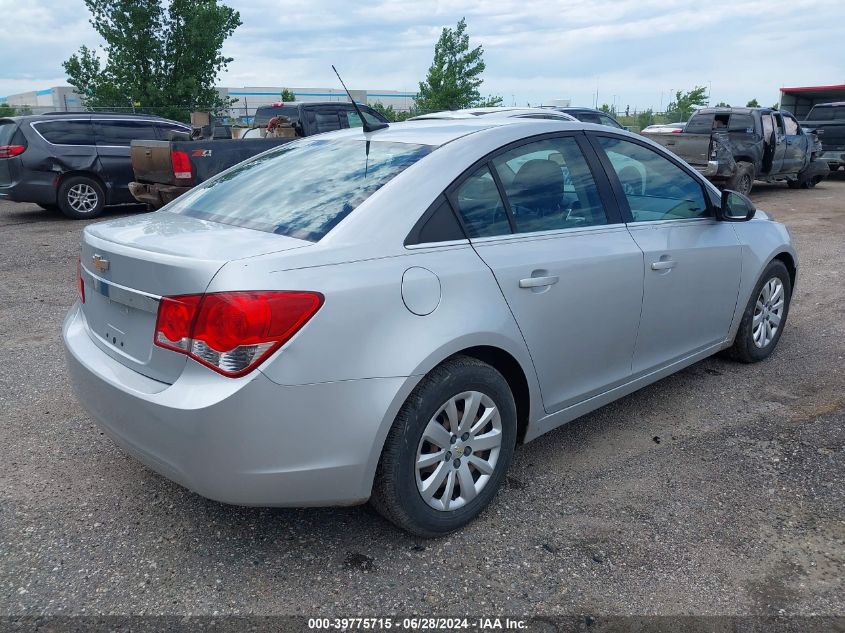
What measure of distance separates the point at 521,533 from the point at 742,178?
12.7 metres

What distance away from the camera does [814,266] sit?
330 inches

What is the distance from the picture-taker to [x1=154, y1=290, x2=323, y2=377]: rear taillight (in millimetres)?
2387

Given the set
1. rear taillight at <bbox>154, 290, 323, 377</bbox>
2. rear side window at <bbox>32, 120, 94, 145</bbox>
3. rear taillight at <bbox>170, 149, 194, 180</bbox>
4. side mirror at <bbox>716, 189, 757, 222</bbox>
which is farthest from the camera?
rear side window at <bbox>32, 120, 94, 145</bbox>

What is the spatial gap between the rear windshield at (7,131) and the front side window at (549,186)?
10.7 metres

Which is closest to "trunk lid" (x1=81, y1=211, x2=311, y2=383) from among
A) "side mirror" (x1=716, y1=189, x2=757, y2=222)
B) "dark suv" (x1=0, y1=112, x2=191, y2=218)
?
"side mirror" (x1=716, y1=189, x2=757, y2=222)

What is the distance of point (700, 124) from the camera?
15.1m

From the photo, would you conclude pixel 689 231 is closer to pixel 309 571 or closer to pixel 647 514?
pixel 647 514

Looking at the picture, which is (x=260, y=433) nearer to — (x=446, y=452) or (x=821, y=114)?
(x=446, y=452)

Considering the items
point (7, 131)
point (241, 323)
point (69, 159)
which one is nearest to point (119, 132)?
point (69, 159)

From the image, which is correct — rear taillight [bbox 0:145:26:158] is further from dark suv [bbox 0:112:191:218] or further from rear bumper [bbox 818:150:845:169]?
rear bumper [bbox 818:150:845:169]

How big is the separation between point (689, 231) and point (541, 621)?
2.40 meters

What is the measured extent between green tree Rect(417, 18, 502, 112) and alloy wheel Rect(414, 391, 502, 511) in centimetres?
2875

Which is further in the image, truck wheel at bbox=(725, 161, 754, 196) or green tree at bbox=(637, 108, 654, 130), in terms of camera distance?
green tree at bbox=(637, 108, 654, 130)

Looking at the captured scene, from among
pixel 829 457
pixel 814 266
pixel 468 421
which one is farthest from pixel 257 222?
pixel 814 266
